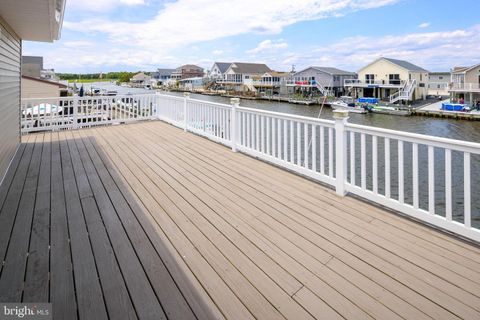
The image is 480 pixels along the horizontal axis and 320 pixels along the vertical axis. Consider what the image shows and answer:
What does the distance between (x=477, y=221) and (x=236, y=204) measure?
26.1 feet

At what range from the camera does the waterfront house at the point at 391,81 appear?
39.8 metres

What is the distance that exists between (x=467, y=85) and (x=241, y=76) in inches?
1398

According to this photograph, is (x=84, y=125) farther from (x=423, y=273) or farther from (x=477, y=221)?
(x=477, y=221)

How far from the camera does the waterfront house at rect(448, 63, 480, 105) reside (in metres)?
32.9

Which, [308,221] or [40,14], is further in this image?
[40,14]

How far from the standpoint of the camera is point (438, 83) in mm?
46719

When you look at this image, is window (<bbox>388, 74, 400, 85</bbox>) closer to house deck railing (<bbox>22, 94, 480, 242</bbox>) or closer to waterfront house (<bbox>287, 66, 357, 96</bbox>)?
waterfront house (<bbox>287, 66, 357, 96</bbox>)

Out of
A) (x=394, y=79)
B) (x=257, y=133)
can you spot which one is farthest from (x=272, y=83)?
(x=257, y=133)

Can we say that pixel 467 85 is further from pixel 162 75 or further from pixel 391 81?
pixel 162 75

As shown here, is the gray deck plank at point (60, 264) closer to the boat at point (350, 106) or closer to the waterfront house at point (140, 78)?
the boat at point (350, 106)

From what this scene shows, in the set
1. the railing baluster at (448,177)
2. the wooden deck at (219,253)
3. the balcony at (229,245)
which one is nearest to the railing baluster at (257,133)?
the balcony at (229,245)

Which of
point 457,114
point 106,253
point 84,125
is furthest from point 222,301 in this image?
point 457,114

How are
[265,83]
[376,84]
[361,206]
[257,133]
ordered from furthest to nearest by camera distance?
[265,83] < [376,84] < [257,133] < [361,206]

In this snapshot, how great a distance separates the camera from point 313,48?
178 feet
